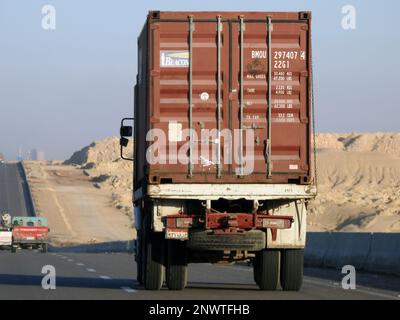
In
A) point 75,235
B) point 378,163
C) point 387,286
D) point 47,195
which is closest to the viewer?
point 387,286

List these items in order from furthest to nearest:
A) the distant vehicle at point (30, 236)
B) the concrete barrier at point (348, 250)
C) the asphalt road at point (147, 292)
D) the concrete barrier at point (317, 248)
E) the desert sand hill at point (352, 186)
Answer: the desert sand hill at point (352, 186) → the distant vehicle at point (30, 236) → the concrete barrier at point (317, 248) → the concrete barrier at point (348, 250) → the asphalt road at point (147, 292)

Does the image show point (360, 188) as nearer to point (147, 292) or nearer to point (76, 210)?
point (76, 210)

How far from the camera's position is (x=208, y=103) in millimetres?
19703

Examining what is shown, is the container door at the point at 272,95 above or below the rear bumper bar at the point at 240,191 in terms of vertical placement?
above

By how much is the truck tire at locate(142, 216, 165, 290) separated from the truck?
2.16 feet

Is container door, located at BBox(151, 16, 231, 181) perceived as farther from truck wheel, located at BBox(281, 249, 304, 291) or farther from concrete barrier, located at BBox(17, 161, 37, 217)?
concrete barrier, located at BBox(17, 161, 37, 217)

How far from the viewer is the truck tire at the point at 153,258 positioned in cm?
2042

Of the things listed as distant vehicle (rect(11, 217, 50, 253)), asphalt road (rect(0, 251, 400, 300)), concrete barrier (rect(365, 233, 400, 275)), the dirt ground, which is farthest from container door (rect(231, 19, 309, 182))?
the dirt ground

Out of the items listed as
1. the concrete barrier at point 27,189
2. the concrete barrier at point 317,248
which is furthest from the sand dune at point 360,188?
the concrete barrier at point 317,248

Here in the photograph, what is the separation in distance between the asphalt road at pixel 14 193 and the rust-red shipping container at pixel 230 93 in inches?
3126

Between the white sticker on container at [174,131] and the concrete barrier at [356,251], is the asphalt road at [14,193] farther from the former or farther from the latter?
the white sticker on container at [174,131]
